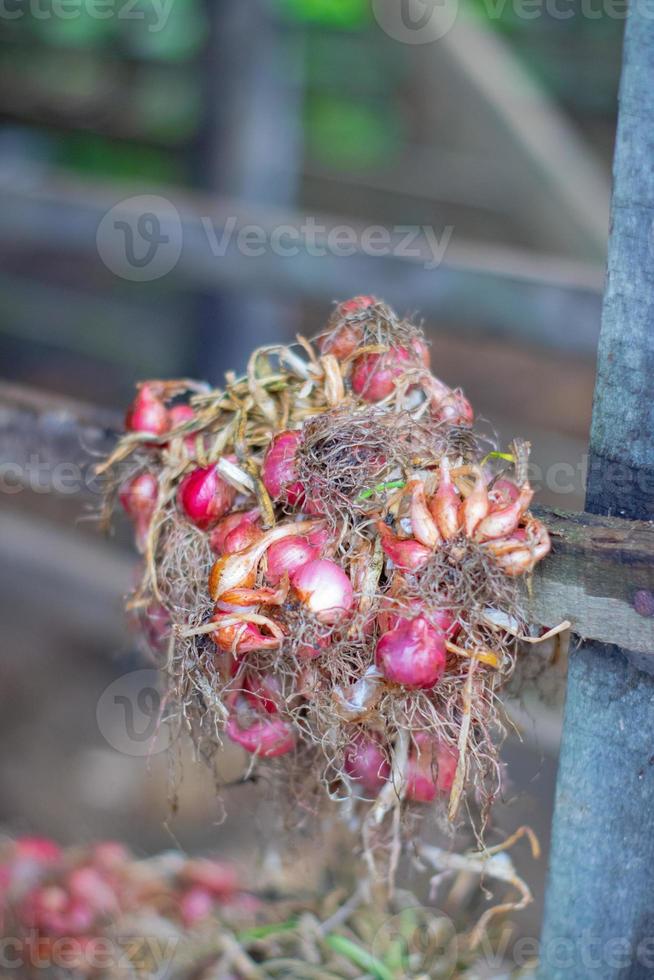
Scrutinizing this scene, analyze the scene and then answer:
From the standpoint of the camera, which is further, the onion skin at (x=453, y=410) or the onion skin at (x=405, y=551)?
the onion skin at (x=453, y=410)

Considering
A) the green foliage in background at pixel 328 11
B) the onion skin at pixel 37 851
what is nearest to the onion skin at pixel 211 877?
the onion skin at pixel 37 851

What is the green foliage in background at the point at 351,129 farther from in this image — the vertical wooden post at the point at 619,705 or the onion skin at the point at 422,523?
the onion skin at the point at 422,523

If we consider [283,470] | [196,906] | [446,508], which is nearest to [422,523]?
[446,508]

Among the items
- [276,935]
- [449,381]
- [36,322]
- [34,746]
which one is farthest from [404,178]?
[276,935]

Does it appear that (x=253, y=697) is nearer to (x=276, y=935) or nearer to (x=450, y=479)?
(x=450, y=479)

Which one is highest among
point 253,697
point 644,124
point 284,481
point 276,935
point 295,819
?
point 644,124

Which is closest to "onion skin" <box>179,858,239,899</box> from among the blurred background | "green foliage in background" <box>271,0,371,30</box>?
the blurred background

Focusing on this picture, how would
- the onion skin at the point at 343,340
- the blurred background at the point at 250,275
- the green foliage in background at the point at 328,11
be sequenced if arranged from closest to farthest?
the onion skin at the point at 343,340 → the blurred background at the point at 250,275 → the green foliage in background at the point at 328,11
